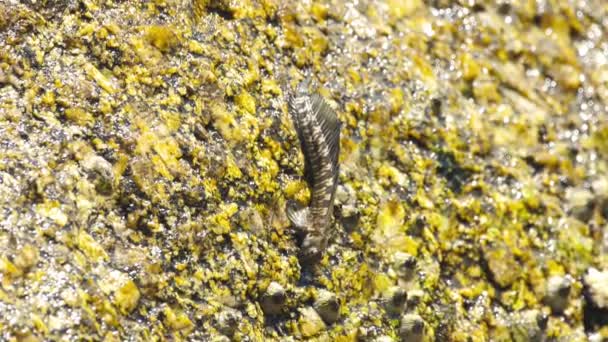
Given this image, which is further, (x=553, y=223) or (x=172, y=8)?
(x=553, y=223)

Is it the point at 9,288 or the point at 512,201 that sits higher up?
the point at 9,288

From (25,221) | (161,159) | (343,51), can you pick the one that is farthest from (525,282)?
(25,221)

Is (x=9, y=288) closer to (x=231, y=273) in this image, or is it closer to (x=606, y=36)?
(x=231, y=273)

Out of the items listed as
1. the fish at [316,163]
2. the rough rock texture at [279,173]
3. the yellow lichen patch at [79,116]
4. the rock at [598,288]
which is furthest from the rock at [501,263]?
the yellow lichen patch at [79,116]

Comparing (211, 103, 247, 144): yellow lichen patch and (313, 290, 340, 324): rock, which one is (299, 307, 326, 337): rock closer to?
(313, 290, 340, 324): rock

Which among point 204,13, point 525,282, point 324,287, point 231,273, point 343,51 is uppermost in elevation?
point 204,13

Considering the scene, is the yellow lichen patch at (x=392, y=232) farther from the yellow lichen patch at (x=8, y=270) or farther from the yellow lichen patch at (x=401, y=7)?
the yellow lichen patch at (x=8, y=270)

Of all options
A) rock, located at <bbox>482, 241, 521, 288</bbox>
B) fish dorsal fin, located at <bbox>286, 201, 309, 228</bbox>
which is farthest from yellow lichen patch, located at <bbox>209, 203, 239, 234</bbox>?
rock, located at <bbox>482, 241, 521, 288</bbox>

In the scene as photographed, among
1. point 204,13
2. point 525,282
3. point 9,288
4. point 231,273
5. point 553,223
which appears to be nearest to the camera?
point 9,288
